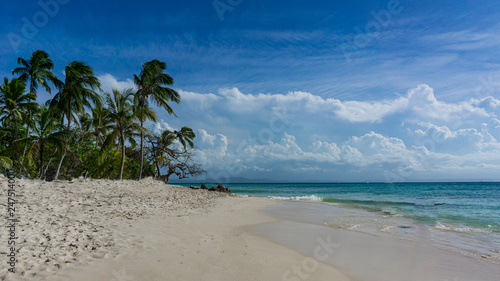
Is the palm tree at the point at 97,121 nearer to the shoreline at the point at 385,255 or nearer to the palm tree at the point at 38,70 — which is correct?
the palm tree at the point at 38,70

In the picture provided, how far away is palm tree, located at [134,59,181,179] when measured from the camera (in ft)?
73.3

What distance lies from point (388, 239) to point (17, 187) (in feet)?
45.0

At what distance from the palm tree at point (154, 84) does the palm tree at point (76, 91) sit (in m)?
3.33

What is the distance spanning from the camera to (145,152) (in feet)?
89.3

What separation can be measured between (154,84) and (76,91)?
19.5 feet

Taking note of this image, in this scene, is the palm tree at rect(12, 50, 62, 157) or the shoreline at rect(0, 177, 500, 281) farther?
the palm tree at rect(12, 50, 62, 157)

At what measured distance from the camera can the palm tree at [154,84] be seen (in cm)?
2233

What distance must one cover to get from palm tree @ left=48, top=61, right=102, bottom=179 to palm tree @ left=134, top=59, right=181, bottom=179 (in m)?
3.33

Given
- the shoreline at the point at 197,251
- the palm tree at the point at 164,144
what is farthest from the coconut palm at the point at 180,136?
the shoreline at the point at 197,251

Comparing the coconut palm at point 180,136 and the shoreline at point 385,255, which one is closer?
the shoreline at point 385,255

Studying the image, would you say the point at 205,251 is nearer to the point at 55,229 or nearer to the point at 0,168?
the point at 55,229

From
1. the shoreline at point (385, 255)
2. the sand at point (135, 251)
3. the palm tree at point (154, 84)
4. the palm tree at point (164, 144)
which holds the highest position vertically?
the palm tree at point (154, 84)

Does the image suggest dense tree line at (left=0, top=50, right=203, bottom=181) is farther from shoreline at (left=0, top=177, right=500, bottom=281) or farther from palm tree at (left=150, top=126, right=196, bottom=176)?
shoreline at (left=0, top=177, right=500, bottom=281)

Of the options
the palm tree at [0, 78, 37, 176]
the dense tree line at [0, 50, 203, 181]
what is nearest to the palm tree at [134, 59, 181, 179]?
the dense tree line at [0, 50, 203, 181]
